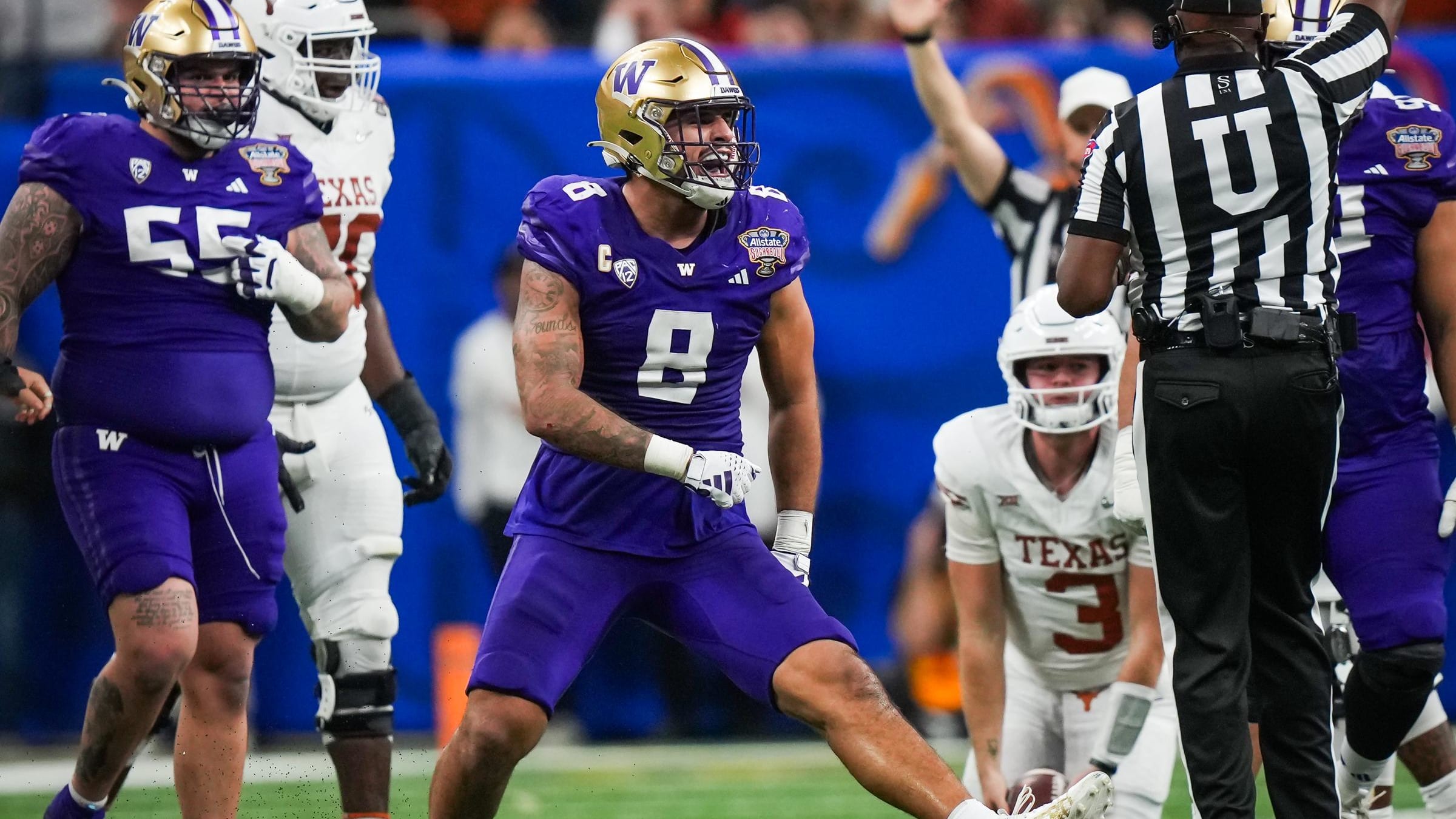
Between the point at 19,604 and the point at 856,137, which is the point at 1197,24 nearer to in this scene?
the point at 856,137

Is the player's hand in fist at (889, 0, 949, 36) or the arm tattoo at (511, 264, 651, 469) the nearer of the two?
the arm tattoo at (511, 264, 651, 469)

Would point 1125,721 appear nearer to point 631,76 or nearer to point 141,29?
point 631,76

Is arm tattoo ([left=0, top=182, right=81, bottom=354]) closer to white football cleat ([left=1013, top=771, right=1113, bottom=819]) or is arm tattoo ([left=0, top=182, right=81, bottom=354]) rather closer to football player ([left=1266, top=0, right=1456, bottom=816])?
white football cleat ([left=1013, top=771, right=1113, bottom=819])

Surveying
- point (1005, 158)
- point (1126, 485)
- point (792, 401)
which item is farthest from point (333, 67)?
point (1126, 485)

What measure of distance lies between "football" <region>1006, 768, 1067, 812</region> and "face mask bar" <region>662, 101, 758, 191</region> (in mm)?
1649

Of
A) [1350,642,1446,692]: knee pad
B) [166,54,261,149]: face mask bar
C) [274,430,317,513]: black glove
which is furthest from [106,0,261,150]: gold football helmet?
[1350,642,1446,692]: knee pad

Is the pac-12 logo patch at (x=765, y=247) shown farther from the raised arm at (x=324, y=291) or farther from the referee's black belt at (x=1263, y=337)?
the raised arm at (x=324, y=291)

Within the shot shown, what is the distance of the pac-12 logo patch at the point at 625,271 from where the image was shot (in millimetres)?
4105

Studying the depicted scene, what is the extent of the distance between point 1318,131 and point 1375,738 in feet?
5.14

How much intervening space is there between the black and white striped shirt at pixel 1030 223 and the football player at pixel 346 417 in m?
1.84

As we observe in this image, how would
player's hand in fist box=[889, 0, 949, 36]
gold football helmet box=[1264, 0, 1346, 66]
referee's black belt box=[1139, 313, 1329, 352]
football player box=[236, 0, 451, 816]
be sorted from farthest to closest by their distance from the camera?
1. player's hand in fist box=[889, 0, 949, 36]
2. football player box=[236, 0, 451, 816]
3. gold football helmet box=[1264, 0, 1346, 66]
4. referee's black belt box=[1139, 313, 1329, 352]

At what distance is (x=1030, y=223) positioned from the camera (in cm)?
596

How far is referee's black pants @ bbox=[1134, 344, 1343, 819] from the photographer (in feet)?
12.9

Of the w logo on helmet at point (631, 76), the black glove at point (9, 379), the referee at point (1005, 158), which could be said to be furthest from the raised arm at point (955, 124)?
the black glove at point (9, 379)
